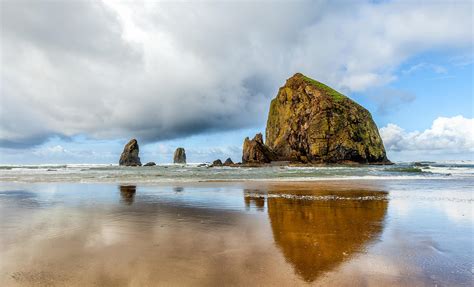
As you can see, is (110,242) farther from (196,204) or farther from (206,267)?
(196,204)

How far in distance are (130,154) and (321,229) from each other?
109002 millimetres

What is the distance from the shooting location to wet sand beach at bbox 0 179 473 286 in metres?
4.89

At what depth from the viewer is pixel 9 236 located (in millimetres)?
7605

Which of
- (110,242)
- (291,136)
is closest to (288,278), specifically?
(110,242)

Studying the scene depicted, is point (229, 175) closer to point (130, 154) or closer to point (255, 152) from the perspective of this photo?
point (255, 152)

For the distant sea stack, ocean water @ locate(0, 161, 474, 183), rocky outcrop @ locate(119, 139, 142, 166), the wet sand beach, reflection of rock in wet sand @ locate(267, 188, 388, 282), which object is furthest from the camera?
rocky outcrop @ locate(119, 139, 142, 166)

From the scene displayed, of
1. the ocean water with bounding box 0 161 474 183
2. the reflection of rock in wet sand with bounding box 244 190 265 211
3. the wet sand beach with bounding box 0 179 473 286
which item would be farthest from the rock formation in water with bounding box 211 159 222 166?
the wet sand beach with bounding box 0 179 473 286

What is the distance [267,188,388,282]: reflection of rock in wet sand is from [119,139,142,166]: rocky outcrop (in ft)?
336

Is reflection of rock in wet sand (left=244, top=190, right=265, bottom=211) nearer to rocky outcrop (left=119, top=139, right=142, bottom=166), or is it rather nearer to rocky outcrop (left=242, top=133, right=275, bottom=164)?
rocky outcrop (left=242, top=133, right=275, bottom=164)

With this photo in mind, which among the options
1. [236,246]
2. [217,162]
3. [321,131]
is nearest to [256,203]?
[236,246]

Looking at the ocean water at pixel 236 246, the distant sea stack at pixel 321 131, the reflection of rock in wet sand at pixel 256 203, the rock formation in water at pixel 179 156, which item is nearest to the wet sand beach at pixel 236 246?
the ocean water at pixel 236 246

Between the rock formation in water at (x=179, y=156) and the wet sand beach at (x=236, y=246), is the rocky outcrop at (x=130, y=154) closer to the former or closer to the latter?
the rock formation in water at (x=179, y=156)

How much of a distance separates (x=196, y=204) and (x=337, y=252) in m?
8.17

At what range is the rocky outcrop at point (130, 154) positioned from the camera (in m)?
109
